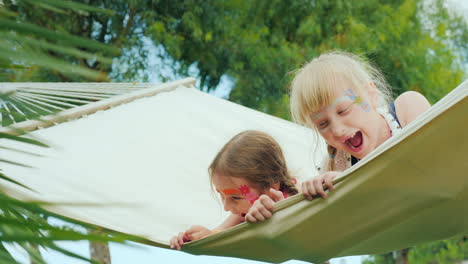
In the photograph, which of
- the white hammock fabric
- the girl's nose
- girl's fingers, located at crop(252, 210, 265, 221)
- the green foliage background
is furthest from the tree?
girl's fingers, located at crop(252, 210, 265, 221)

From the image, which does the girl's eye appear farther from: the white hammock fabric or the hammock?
the white hammock fabric

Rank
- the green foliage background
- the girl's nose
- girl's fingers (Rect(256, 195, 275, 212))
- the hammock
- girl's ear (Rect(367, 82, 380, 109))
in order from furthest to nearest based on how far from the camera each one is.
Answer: the green foliage background
girl's ear (Rect(367, 82, 380, 109))
the girl's nose
girl's fingers (Rect(256, 195, 275, 212))
the hammock

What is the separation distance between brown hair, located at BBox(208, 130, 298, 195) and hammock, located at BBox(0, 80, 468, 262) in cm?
13

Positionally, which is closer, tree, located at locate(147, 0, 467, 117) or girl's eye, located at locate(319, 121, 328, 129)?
girl's eye, located at locate(319, 121, 328, 129)

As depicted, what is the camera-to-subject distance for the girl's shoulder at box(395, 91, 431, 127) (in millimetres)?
1560

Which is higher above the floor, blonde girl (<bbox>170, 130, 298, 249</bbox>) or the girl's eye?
the girl's eye

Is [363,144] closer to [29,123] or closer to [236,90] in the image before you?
[29,123]

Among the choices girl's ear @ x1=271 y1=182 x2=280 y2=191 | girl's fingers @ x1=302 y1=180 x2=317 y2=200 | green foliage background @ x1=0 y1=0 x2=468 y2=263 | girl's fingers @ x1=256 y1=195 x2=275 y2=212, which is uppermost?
green foliage background @ x1=0 y1=0 x2=468 y2=263

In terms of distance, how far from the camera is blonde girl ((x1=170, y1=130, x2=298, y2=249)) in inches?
67.4

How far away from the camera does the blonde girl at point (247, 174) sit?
171 cm

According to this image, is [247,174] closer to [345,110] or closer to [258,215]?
[345,110]

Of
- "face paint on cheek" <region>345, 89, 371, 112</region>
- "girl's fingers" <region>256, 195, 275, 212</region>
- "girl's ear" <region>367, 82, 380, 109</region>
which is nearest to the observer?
"girl's fingers" <region>256, 195, 275, 212</region>

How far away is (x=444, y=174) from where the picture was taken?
107 cm

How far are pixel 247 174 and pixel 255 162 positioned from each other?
0.07 meters
